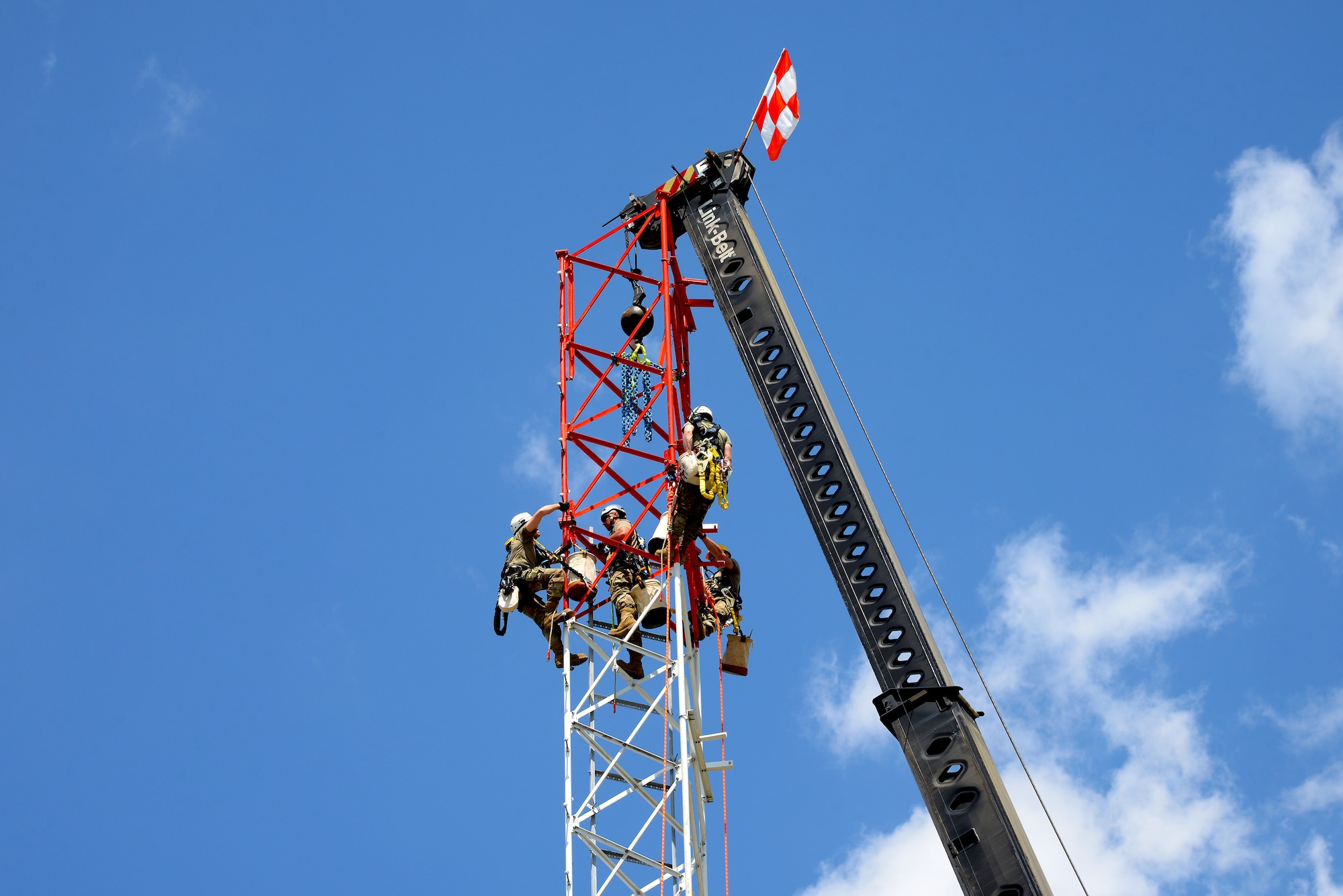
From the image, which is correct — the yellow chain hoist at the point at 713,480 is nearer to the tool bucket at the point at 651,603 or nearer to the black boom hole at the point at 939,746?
the tool bucket at the point at 651,603

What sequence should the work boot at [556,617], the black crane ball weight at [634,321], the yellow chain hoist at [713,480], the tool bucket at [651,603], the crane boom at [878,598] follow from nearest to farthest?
1. the crane boom at [878,598]
2. the yellow chain hoist at [713,480]
3. the tool bucket at [651,603]
4. the work boot at [556,617]
5. the black crane ball weight at [634,321]

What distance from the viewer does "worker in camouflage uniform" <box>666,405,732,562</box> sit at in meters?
22.5

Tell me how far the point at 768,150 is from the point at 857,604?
9972 millimetres

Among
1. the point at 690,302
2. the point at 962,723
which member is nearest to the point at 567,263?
the point at 690,302

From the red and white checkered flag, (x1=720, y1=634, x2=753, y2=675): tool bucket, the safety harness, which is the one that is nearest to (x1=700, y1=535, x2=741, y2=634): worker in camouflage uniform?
(x1=720, y1=634, x2=753, y2=675): tool bucket

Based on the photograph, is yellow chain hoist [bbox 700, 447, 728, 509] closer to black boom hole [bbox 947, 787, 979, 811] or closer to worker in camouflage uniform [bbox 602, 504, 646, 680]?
worker in camouflage uniform [bbox 602, 504, 646, 680]

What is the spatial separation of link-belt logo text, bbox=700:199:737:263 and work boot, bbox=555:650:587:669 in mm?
6198

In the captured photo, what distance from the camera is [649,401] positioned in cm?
2617

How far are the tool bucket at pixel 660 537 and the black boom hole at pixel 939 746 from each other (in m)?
7.27

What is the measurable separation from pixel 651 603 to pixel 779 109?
8222 millimetres

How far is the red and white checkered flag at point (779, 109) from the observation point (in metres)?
25.9

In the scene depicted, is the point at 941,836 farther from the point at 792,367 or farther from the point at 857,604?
the point at 792,367

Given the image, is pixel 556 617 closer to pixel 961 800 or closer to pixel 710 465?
pixel 710 465

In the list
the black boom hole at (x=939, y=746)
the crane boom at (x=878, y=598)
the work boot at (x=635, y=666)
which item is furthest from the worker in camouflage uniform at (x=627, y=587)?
the black boom hole at (x=939, y=746)
